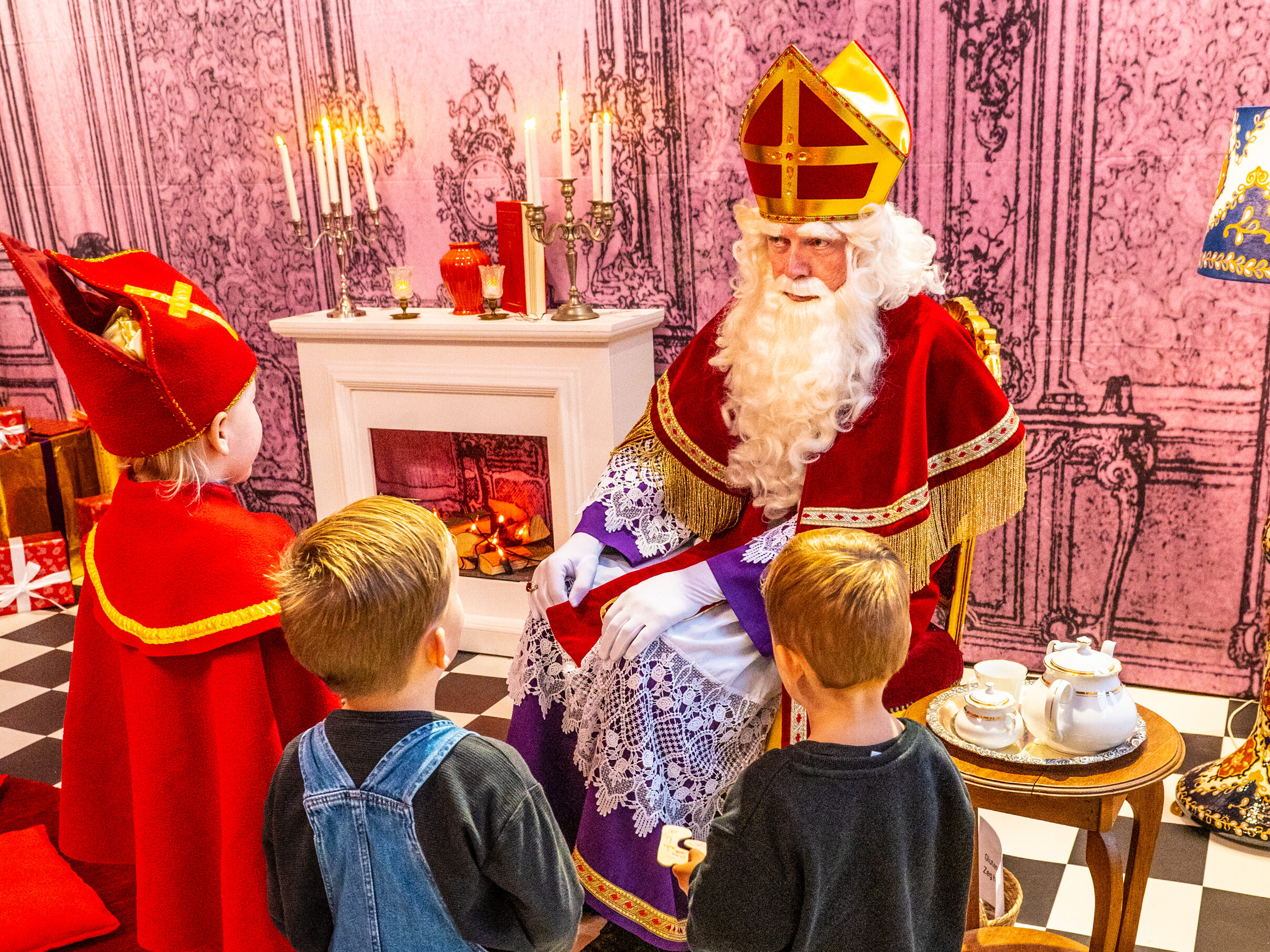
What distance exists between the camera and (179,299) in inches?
69.2

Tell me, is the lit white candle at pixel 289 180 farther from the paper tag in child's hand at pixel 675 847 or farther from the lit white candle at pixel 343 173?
the paper tag in child's hand at pixel 675 847

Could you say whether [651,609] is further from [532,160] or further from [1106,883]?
[532,160]

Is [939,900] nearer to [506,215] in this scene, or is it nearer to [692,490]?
[692,490]

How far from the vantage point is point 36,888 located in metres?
2.54

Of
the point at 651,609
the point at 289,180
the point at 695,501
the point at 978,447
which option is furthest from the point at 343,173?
the point at 978,447

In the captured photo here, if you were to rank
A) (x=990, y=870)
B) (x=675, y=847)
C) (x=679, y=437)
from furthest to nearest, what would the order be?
(x=679, y=437) < (x=990, y=870) < (x=675, y=847)

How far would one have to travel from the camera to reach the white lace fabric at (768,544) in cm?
224

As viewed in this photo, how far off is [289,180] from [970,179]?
232 centimetres

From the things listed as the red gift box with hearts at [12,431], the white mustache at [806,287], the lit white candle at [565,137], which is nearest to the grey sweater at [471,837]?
→ the white mustache at [806,287]

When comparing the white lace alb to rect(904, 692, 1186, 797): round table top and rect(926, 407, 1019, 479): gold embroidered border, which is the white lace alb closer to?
rect(904, 692, 1186, 797): round table top

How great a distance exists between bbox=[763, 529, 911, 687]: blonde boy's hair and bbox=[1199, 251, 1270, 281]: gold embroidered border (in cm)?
156

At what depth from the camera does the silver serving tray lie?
1.86 metres

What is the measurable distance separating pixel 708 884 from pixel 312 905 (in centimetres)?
51

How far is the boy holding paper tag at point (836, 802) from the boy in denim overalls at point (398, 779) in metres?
0.23
